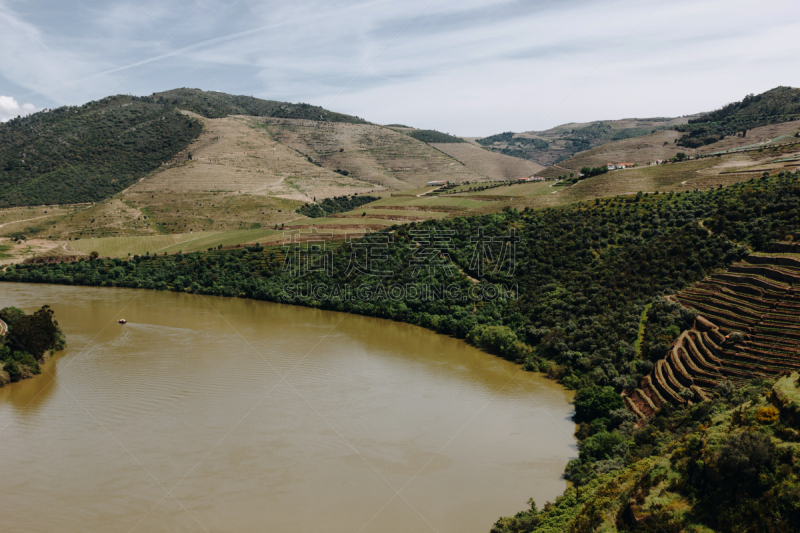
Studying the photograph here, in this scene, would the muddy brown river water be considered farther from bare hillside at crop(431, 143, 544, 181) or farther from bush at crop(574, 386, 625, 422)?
bare hillside at crop(431, 143, 544, 181)

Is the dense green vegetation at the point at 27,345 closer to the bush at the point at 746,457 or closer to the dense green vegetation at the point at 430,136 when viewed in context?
the bush at the point at 746,457

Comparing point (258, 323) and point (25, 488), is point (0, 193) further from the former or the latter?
point (25, 488)

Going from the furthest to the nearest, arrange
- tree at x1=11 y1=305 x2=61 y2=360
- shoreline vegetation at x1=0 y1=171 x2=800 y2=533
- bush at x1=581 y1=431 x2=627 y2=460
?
1. tree at x1=11 y1=305 x2=61 y2=360
2. bush at x1=581 y1=431 x2=627 y2=460
3. shoreline vegetation at x1=0 y1=171 x2=800 y2=533

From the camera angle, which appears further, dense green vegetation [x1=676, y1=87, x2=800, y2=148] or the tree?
dense green vegetation [x1=676, y1=87, x2=800, y2=148]

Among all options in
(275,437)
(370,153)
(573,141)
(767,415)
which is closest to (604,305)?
(767,415)

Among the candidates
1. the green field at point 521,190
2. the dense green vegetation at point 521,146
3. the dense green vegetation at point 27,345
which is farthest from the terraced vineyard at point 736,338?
the dense green vegetation at point 521,146

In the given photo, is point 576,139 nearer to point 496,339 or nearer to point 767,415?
point 496,339

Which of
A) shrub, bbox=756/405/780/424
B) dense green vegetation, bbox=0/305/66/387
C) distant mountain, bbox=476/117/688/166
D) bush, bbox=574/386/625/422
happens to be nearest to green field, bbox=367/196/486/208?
bush, bbox=574/386/625/422
